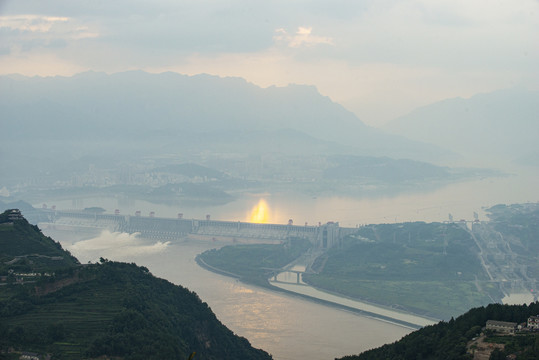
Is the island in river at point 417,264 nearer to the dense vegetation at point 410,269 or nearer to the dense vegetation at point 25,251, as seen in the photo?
the dense vegetation at point 410,269

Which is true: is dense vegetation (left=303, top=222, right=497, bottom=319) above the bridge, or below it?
below

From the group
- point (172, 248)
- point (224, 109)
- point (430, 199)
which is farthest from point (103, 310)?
point (224, 109)

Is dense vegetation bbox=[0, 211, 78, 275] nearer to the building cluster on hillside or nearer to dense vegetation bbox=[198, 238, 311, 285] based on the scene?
the building cluster on hillside

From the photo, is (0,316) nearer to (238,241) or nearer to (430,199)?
(238,241)

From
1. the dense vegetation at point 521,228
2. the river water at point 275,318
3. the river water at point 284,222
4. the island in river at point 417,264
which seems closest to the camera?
the river water at point 275,318

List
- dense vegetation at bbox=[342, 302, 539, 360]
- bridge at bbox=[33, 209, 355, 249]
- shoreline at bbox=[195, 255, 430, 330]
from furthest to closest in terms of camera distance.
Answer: bridge at bbox=[33, 209, 355, 249], shoreline at bbox=[195, 255, 430, 330], dense vegetation at bbox=[342, 302, 539, 360]

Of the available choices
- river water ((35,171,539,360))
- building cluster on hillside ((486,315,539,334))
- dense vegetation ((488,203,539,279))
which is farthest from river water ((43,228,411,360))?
dense vegetation ((488,203,539,279))

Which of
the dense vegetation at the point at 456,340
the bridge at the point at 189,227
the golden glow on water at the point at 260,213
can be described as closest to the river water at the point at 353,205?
the golden glow on water at the point at 260,213

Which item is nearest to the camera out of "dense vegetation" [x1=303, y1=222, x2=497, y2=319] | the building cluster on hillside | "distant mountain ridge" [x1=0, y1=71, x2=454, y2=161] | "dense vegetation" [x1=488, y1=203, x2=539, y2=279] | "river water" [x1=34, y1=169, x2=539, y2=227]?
the building cluster on hillside
